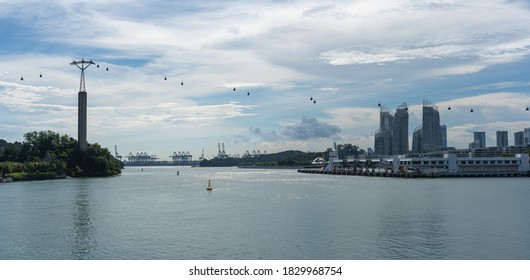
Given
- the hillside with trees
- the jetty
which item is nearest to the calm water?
the jetty

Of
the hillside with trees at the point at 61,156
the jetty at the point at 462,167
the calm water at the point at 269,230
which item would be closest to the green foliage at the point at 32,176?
the hillside with trees at the point at 61,156

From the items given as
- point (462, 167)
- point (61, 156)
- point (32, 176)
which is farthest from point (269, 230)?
point (61, 156)

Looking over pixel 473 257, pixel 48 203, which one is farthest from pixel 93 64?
pixel 473 257

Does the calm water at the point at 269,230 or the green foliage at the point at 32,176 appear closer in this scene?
the calm water at the point at 269,230

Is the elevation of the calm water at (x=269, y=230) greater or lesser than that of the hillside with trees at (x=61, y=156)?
lesser

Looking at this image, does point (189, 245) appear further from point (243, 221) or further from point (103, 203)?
point (103, 203)

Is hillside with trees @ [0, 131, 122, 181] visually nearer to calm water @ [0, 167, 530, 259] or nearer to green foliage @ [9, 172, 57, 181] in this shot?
green foliage @ [9, 172, 57, 181]

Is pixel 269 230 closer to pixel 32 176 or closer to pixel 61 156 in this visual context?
pixel 32 176

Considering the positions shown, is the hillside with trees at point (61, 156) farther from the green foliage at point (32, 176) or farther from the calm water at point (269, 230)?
the calm water at point (269, 230)
